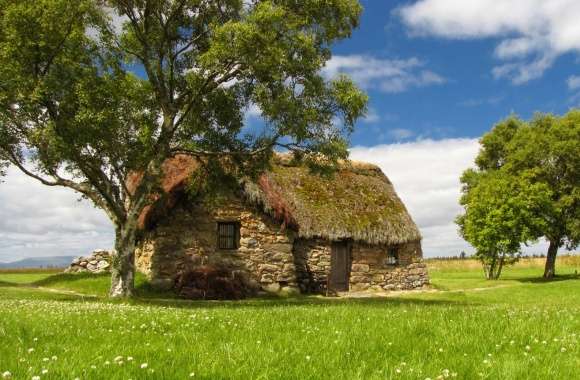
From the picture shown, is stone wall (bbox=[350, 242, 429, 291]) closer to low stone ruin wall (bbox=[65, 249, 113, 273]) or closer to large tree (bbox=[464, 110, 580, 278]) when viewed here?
large tree (bbox=[464, 110, 580, 278])

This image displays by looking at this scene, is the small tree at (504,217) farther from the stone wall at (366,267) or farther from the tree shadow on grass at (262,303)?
the tree shadow on grass at (262,303)

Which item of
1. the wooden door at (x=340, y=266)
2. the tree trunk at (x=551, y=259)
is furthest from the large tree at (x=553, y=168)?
the wooden door at (x=340, y=266)

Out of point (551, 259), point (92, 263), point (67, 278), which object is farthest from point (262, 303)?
point (551, 259)

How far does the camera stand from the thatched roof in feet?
105

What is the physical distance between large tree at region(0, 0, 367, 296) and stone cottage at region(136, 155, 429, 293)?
3764mm

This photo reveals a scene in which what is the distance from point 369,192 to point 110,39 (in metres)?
21.8

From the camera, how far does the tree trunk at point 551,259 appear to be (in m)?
48.7

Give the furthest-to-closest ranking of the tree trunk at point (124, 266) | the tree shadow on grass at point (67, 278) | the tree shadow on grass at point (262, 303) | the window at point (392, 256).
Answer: the window at point (392, 256) < the tree shadow on grass at point (67, 278) < the tree trunk at point (124, 266) < the tree shadow on grass at point (262, 303)

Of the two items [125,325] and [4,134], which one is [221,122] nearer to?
[4,134]

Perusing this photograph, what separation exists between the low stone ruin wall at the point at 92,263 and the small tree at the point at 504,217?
30062 mm

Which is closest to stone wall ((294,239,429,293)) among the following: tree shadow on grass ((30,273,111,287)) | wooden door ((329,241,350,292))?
wooden door ((329,241,350,292))

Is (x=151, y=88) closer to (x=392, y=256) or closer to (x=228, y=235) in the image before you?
(x=228, y=235)

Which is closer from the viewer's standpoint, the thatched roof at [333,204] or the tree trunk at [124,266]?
the tree trunk at [124,266]

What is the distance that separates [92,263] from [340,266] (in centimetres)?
1921
